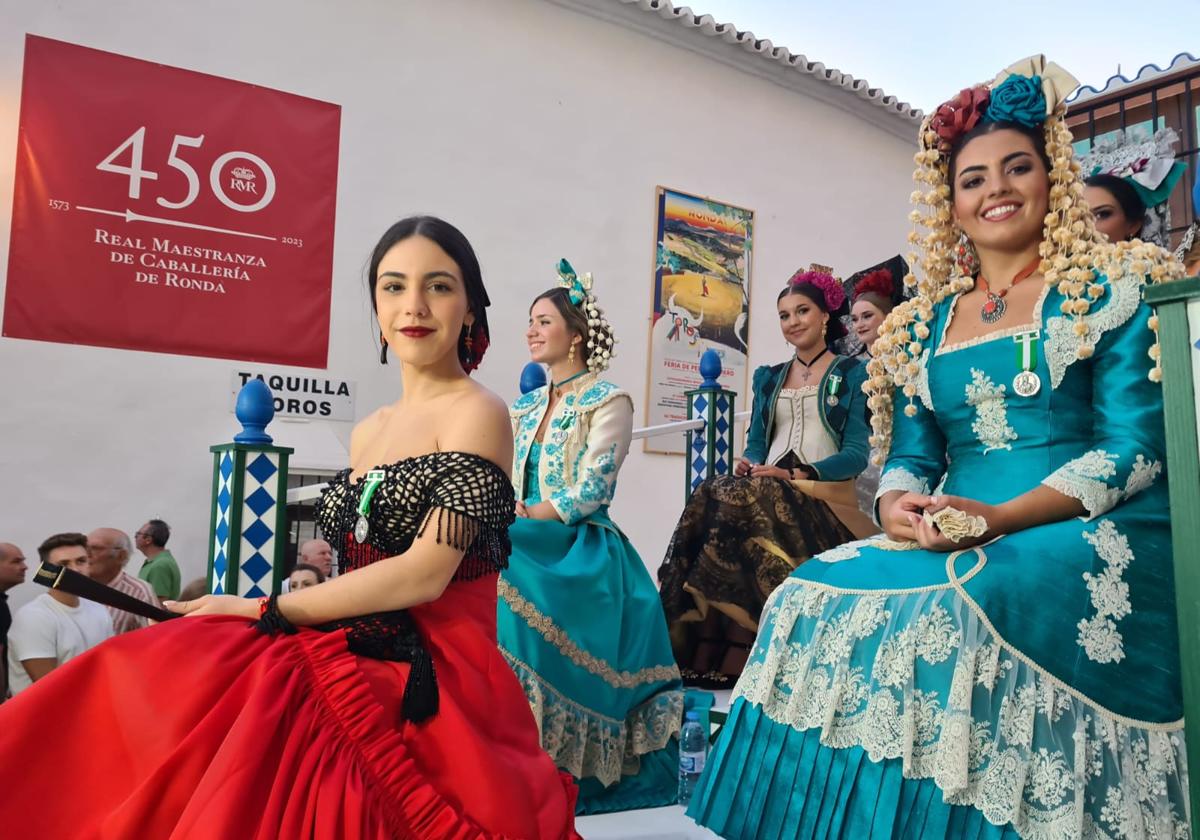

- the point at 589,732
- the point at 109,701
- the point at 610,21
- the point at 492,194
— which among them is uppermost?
the point at 610,21

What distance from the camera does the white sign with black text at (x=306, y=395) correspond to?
23.8 ft

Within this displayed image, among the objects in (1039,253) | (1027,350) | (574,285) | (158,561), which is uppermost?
(574,285)

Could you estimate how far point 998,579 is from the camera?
6.19 ft

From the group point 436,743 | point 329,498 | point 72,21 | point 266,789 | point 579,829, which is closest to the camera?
point 266,789

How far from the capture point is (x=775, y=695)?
6.87ft

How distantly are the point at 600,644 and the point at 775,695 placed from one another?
1343mm

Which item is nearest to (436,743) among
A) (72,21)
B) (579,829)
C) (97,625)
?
(579,829)

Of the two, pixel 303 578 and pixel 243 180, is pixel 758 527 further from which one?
pixel 243 180

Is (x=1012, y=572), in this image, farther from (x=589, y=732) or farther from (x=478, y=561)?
(x=589, y=732)

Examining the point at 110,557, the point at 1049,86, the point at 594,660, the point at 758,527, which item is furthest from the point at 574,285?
the point at 110,557

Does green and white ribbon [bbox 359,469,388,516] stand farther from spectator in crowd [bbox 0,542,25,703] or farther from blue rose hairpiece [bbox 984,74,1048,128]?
spectator in crowd [bbox 0,542,25,703]
